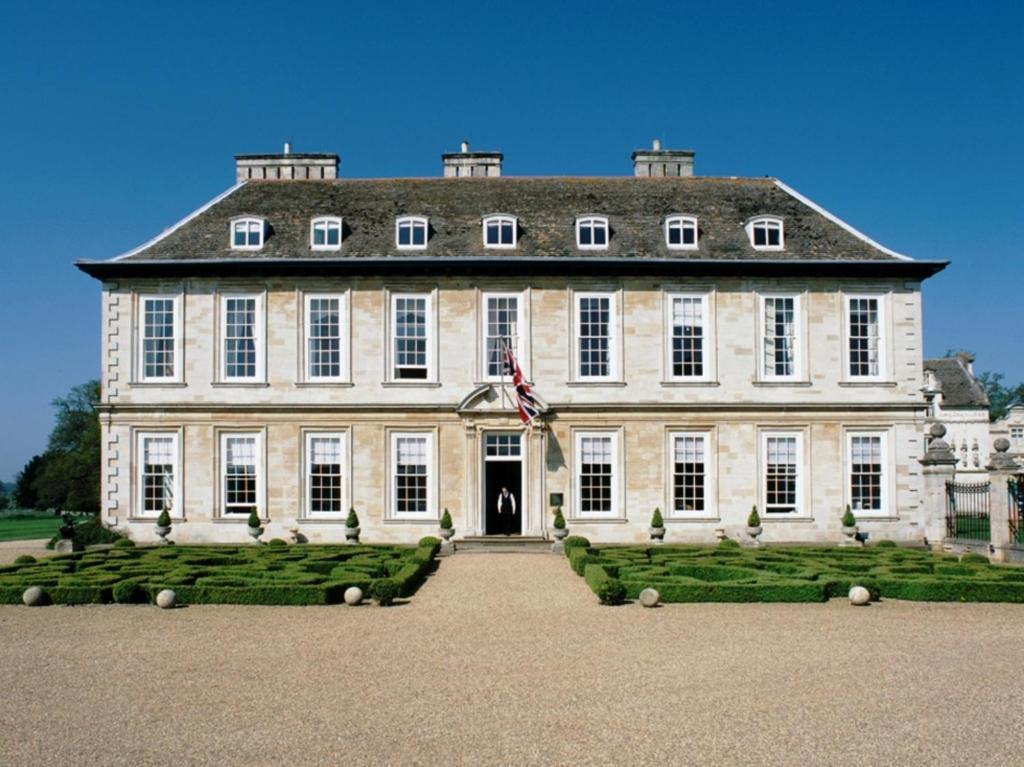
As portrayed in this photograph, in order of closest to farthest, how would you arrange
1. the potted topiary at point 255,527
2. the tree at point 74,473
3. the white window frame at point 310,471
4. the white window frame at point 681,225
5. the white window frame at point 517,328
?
the potted topiary at point 255,527 → the white window frame at point 310,471 → the white window frame at point 517,328 → the white window frame at point 681,225 → the tree at point 74,473

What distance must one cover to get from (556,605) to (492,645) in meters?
4.19

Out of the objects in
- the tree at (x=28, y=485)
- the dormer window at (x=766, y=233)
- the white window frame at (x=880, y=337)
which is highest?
the dormer window at (x=766, y=233)

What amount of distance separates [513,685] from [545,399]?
64.6 feet

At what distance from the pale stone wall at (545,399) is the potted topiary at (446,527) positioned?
57.5 inches

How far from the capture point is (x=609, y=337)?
1242 inches

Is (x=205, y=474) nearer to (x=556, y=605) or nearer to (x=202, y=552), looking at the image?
(x=202, y=552)

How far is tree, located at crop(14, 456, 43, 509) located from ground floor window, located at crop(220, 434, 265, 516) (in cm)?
5466

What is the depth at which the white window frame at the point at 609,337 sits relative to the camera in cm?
3139

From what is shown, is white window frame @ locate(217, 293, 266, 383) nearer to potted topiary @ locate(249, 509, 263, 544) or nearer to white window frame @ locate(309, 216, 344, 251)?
white window frame @ locate(309, 216, 344, 251)

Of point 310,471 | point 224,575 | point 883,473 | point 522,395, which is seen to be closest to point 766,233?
point 883,473

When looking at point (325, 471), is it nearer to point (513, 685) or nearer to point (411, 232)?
point (411, 232)

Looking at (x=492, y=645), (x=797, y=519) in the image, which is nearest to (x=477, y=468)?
(x=797, y=519)

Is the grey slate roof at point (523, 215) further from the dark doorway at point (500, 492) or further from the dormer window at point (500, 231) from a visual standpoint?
the dark doorway at point (500, 492)

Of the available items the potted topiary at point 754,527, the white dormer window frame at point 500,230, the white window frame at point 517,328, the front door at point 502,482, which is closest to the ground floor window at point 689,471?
the potted topiary at point 754,527
